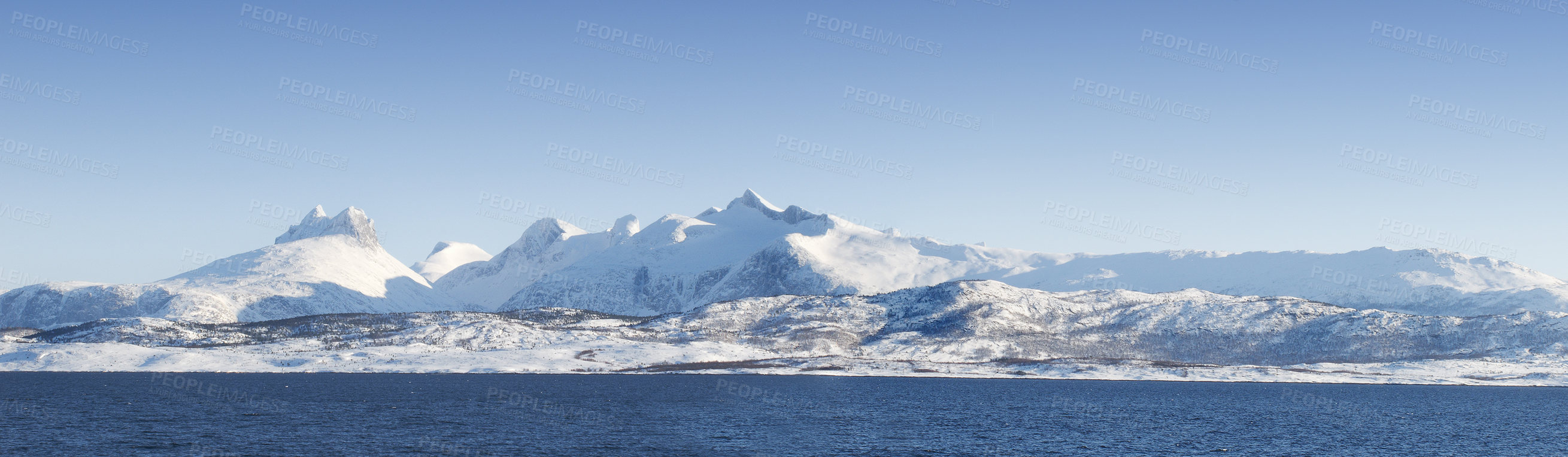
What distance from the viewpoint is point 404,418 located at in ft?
408

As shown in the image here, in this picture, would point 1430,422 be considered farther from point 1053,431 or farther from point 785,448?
point 785,448

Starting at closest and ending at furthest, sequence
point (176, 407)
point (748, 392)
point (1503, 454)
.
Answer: point (1503, 454) → point (176, 407) → point (748, 392)

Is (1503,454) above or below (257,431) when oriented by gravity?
above

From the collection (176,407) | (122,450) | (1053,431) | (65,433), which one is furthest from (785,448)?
(176,407)

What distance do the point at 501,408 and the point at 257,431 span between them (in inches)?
1430

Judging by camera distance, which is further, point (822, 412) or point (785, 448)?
point (822, 412)

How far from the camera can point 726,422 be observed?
408 ft

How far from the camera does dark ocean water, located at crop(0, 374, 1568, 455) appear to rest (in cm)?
10012

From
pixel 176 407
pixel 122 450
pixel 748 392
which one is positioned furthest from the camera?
pixel 748 392

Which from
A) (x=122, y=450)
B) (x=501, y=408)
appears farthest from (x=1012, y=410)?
(x=122, y=450)

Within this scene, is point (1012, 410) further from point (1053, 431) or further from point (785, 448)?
point (785, 448)

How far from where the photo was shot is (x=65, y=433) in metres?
101

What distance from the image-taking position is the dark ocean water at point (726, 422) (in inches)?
3942

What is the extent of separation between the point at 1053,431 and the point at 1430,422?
193 feet
